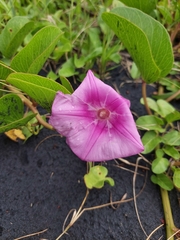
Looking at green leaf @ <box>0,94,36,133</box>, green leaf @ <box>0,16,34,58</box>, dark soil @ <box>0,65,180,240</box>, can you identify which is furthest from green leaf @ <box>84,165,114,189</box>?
green leaf @ <box>0,16,34,58</box>

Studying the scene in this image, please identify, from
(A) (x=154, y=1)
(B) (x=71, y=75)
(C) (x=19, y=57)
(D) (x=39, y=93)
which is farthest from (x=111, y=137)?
(A) (x=154, y=1)

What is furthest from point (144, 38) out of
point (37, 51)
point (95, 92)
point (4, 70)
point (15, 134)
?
point (15, 134)

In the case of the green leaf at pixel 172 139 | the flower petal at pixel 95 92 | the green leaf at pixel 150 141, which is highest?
the flower petal at pixel 95 92

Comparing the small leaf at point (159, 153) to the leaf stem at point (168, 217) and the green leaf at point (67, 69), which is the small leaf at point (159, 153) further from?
the green leaf at point (67, 69)

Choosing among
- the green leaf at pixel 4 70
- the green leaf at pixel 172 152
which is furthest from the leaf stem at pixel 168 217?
the green leaf at pixel 4 70

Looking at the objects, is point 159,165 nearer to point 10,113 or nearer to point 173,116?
point 173,116
